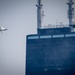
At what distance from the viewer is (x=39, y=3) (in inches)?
177

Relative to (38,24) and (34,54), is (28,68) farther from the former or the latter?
(38,24)

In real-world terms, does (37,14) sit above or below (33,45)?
above

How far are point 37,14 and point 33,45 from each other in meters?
1.26

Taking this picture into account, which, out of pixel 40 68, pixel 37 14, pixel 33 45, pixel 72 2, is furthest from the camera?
pixel 33 45

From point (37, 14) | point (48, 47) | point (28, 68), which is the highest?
point (37, 14)

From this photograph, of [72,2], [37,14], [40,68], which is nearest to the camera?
[72,2]

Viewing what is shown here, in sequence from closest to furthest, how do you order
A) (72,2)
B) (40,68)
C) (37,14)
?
1. (72,2)
2. (37,14)
3. (40,68)

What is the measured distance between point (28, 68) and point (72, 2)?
91.6 inches

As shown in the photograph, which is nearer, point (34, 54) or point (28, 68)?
point (28, 68)

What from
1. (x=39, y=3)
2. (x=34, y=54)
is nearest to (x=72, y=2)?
(x=39, y=3)

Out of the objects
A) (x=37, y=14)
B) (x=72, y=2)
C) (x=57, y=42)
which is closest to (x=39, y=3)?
(x=37, y=14)

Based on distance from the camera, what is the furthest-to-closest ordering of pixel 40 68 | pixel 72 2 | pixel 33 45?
pixel 33 45 → pixel 40 68 → pixel 72 2

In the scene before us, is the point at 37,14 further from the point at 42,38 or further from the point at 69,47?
the point at 69,47

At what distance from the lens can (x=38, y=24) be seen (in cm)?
499
